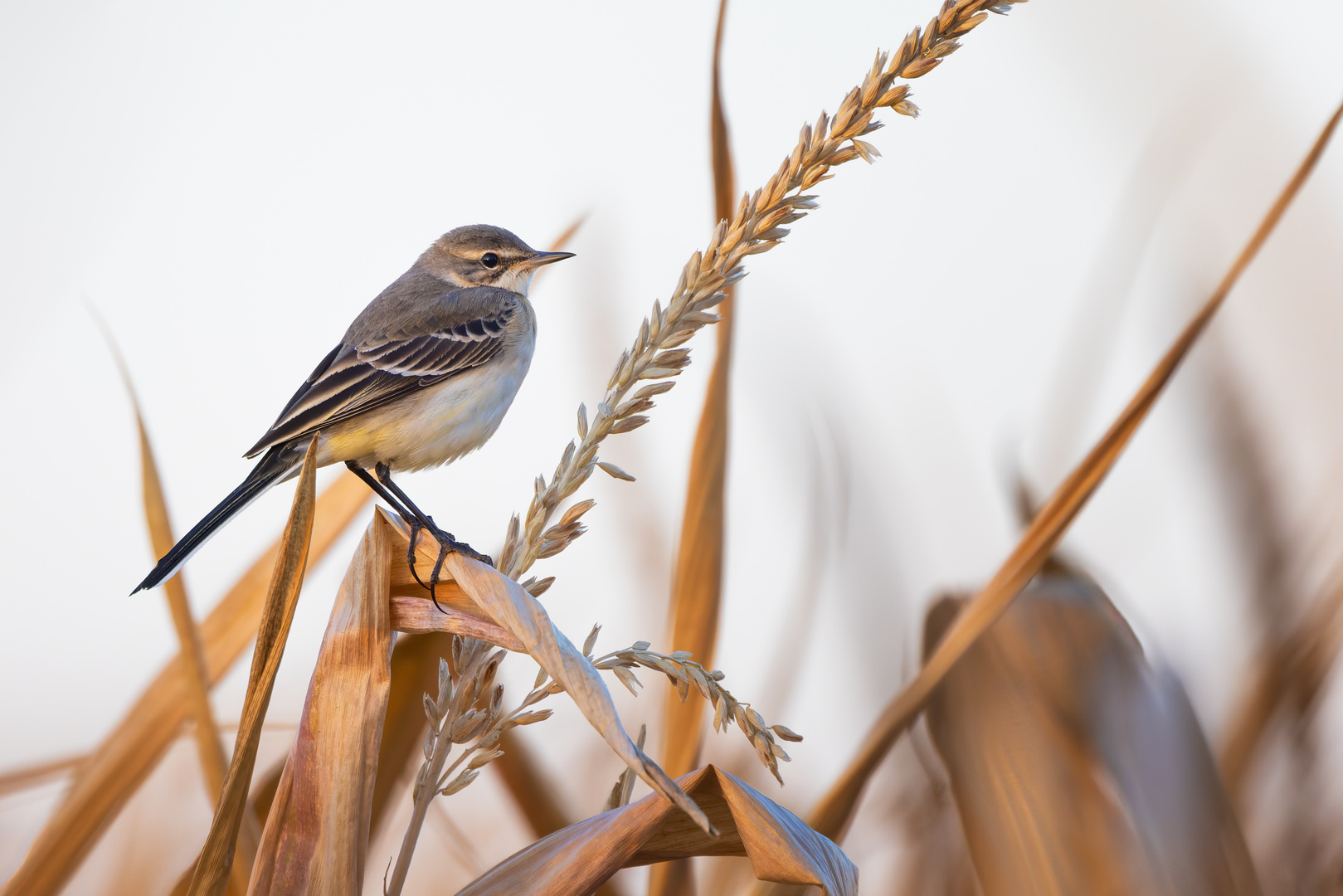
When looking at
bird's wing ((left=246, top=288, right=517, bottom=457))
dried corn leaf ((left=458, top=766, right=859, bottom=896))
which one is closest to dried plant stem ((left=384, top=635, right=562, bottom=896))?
dried corn leaf ((left=458, top=766, right=859, bottom=896))

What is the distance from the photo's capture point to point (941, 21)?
958 millimetres

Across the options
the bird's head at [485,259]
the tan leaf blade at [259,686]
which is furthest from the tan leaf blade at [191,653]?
the bird's head at [485,259]

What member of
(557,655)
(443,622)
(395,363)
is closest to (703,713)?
(443,622)

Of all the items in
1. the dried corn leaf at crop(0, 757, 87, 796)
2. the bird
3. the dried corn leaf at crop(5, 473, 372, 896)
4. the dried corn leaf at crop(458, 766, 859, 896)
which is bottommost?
the dried corn leaf at crop(0, 757, 87, 796)

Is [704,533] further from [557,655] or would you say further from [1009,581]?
[557,655]

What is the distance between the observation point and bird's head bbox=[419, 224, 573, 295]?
9.43 ft

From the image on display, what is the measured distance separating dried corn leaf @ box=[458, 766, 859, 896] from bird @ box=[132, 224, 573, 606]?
0.70 metres

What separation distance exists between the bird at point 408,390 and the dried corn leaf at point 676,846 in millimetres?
697

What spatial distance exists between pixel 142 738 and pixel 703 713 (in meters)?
0.90

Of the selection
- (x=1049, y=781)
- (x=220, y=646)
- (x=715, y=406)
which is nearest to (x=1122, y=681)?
(x=1049, y=781)

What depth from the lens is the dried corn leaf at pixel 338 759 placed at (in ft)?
3.07

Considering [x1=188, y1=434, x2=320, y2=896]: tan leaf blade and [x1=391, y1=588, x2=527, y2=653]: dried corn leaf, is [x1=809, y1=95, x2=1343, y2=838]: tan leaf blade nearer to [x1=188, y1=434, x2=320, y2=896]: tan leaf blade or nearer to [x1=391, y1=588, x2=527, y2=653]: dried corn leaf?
[x1=391, y1=588, x2=527, y2=653]: dried corn leaf

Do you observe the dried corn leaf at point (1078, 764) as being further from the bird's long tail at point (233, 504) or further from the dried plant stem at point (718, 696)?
the bird's long tail at point (233, 504)

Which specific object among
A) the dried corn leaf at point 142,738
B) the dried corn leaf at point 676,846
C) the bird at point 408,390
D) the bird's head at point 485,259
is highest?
the bird's head at point 485,259
